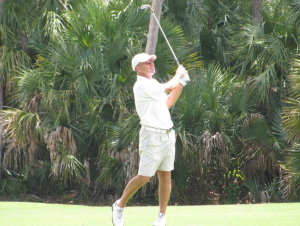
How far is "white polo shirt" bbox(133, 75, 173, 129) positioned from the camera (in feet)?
19.4

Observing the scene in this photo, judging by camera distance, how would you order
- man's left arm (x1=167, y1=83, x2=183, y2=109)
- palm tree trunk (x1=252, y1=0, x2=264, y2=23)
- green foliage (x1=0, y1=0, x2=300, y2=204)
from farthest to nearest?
palm tree trunk (x1=252, y1=0, x2=264, y2=23), green foliage (x1=0, y1=0, x2=300, y2=204), man's left arm (x1=167, y1=83, x2=183, y2=109)

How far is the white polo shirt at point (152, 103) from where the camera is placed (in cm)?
591

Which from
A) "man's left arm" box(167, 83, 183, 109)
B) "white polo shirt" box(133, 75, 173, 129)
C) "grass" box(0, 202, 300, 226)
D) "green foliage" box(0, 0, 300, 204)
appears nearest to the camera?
"white polo shirt" box(133, 75, 173, 129)

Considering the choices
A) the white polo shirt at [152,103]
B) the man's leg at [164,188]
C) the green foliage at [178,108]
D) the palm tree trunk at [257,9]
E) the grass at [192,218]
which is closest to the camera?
the white polo shirt at [152,103]

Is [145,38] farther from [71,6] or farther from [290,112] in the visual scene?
[290,112]

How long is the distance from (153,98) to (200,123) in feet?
18.0

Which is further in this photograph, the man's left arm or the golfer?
the man's left arm

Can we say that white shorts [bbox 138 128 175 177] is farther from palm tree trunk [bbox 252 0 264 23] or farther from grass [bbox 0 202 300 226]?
palm tree trunk [bbox 252 0 264 23]

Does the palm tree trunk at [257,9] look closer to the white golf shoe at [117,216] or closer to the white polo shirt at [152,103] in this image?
the white polo shirt at [152,103]

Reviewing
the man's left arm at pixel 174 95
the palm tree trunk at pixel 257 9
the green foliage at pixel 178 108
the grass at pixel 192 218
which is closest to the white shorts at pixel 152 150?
the man's left arm at pixel 174 95

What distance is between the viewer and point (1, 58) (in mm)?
13656

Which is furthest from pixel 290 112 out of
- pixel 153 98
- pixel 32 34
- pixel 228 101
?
pixel 32 34

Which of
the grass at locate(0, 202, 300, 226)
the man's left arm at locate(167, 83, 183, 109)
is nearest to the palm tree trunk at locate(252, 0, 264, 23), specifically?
the grass at locate(0, 202, 300, 226)

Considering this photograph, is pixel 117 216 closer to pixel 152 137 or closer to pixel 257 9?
pixel 152 137
